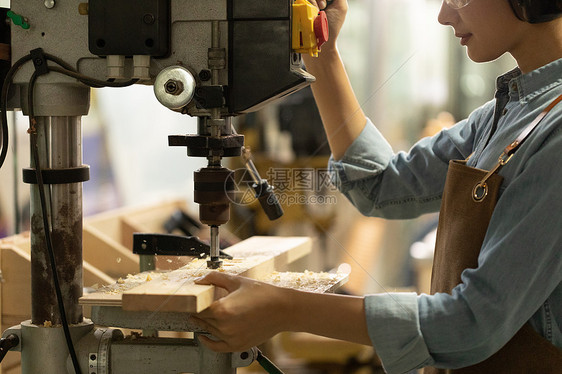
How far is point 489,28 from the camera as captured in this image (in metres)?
1.12

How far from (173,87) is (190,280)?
311 mm

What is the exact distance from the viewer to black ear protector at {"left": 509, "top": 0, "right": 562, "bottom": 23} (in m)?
1.05

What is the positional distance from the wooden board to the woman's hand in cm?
3

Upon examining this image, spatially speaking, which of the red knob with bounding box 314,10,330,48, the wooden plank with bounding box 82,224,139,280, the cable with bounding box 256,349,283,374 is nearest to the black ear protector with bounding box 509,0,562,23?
the red knob with bounding box 314,10,330,48

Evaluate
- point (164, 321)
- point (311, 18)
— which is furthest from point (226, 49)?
point (164, 321)

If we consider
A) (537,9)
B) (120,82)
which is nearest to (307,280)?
(120,82)

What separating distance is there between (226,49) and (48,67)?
312 millimetres

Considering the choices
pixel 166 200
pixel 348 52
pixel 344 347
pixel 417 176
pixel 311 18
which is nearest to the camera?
pixel 311 18

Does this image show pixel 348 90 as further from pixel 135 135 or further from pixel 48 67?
pixel 135 135

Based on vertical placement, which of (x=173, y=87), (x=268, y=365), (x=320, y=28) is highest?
(x=320, y=28)

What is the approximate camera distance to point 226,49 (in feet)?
3.64

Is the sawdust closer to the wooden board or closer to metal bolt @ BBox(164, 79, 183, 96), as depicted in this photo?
the wooden board

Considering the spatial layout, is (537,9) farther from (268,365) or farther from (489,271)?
(268,365)

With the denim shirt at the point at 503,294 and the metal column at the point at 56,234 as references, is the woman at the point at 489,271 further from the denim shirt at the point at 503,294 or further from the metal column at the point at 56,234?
the metal column at the point at 56,234
